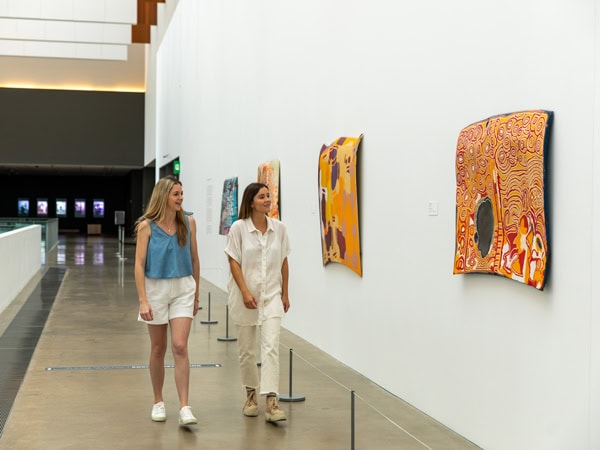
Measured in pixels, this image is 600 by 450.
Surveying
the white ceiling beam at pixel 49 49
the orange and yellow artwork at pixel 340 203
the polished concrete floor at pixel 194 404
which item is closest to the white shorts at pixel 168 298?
the polished concrete floor at pixel 194 404

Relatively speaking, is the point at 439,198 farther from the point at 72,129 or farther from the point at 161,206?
the point at 72,129

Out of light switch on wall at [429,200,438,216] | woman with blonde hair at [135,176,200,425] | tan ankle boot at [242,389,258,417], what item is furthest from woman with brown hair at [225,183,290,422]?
light switch on wall at [429,200,438,216]

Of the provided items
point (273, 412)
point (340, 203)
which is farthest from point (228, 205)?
point (273, 412)

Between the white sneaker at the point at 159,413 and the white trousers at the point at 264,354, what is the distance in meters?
0.69

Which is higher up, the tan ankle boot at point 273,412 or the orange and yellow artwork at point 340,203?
the orange and yellow artwork at point 340,203

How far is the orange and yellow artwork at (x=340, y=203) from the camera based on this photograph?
28.4ft

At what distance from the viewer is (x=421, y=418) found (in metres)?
6.73

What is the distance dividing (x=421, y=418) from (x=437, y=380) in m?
0.36

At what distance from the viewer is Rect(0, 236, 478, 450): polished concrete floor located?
6.04m

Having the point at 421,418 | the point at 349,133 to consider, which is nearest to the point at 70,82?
the point at 349,133

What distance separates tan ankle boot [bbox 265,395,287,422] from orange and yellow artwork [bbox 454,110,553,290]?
5.79ft

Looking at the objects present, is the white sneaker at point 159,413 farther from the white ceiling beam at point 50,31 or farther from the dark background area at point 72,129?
the dark background area at point 72,129

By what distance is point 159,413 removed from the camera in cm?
657

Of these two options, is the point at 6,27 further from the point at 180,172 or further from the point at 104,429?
the point at 104,429
